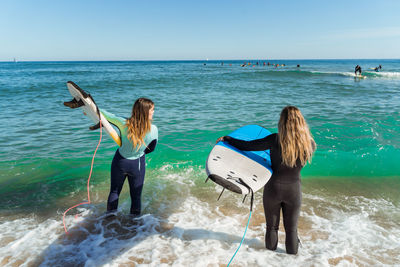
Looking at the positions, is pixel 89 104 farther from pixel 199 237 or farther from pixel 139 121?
pixel 199 237

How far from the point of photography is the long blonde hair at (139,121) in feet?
10.9

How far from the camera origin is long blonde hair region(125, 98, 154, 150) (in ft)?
10.9

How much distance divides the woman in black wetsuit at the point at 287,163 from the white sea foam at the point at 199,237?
56cm

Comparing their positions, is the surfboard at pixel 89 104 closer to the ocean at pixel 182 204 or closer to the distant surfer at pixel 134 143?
the distant surfer at pixel 134 143

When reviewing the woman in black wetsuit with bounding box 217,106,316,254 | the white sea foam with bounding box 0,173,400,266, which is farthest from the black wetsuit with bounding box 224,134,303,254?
the white sea foam with bounding box 0,173,400,266

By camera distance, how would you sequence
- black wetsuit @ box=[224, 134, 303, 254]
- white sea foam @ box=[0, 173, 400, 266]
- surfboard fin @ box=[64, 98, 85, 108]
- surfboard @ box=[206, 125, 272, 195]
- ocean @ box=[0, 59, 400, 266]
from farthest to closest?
surfboard fin @ box=[64, 98, 85, 108]
ocean @ box=[0, 59, 400, 266]
white sea foam @ box=[0, 173, 400, 266]
surfboard @ box=[206, 125, 272, 195]
black wetsuit @ box=[224, 134, 303, 254]

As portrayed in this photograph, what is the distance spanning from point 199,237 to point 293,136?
2.10 metres

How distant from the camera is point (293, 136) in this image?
8.61ft

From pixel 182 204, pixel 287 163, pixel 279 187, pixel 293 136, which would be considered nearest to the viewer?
pixel 293 136

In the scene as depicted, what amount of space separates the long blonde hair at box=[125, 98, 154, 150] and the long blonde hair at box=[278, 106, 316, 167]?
1675 millimetres

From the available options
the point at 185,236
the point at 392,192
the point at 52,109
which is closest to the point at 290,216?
the point at 185,236

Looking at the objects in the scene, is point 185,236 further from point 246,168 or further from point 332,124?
point 332,124

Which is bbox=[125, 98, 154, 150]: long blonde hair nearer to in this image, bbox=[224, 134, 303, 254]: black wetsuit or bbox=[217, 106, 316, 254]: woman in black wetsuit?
bbox=[217, 106, 316, 254]: woman in black wetsuit

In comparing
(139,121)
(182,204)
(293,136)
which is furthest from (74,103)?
(293,136)
